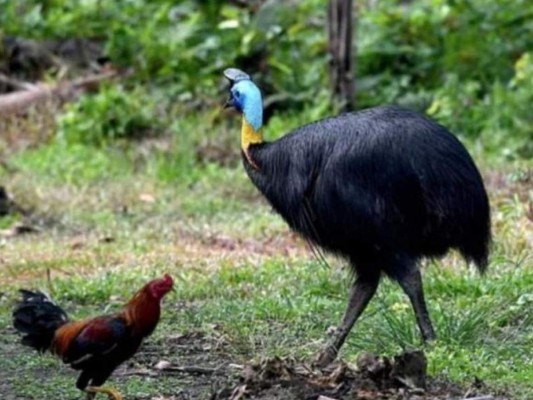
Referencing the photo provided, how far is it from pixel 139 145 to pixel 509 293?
24.0ft

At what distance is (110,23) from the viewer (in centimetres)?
1736

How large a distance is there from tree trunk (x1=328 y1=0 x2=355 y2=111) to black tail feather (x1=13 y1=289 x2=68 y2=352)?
8.83m

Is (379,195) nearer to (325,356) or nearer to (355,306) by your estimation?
(355,306)

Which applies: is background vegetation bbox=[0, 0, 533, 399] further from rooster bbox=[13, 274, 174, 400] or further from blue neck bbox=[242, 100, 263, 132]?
blue neck bbox=[242, 100, 263, 132]

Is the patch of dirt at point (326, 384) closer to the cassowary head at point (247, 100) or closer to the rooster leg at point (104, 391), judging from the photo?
the rooster leg at point (104, 391)

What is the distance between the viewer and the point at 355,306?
24.3 feet

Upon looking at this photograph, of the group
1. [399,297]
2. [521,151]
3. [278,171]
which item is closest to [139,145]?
[521,151]

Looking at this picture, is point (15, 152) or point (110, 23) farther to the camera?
point (110, 23)

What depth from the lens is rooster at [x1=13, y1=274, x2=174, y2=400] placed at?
250 inches

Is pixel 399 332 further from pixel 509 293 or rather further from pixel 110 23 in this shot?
pixel 110 23

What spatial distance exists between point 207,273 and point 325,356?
114 inches

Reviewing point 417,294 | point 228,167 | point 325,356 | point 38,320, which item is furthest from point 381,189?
point 228,167

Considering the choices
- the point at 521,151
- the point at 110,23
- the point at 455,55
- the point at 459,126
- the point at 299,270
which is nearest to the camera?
the point at 299,270

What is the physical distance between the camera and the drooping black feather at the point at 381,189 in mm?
7172
